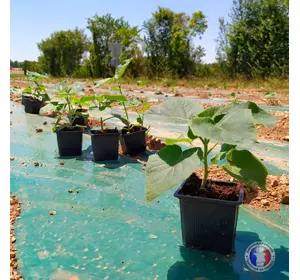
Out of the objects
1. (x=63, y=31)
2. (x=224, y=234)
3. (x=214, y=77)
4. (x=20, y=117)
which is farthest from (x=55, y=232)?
(x=63, y=31)

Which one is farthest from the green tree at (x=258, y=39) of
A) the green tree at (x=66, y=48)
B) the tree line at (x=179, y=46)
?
the green tree at (x=66, y=48)

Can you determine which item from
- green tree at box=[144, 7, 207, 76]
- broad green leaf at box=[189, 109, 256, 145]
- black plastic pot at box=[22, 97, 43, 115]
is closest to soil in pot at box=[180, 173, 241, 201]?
broad green leaf at box=[189, 109, 256, 145]

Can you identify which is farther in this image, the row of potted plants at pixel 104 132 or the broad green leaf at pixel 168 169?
the row of potted plants at pixel 104 132

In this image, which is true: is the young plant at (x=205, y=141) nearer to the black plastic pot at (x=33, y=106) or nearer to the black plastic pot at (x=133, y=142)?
the black plastic pot at (x=133, y=142)

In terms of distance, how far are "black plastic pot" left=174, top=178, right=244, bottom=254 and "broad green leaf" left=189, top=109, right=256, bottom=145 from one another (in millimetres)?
348

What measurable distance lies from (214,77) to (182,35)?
2.61m

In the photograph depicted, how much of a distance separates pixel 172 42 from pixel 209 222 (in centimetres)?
1300

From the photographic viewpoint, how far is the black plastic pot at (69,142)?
2.97 m

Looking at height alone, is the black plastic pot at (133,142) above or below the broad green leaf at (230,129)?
below

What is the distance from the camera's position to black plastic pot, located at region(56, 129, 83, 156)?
9.73 feet

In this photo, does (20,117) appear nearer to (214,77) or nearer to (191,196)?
(191,196)

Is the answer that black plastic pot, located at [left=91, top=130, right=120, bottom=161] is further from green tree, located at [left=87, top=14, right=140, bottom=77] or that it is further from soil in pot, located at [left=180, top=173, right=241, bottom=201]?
green tree, located at [left=87, top=14, right=140, bottom=77]

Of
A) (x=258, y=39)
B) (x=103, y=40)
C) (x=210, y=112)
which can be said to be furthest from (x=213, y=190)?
(x=103, y=40)

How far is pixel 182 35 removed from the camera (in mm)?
13312
